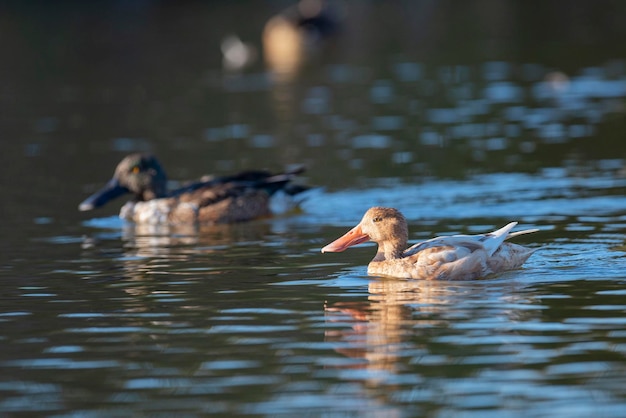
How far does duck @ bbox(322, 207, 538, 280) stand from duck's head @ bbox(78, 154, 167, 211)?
231 inches

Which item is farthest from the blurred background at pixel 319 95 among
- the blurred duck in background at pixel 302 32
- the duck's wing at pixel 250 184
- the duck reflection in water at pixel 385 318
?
the duck reflection in water at pixel 385 318

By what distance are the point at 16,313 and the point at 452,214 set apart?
6.06 meters

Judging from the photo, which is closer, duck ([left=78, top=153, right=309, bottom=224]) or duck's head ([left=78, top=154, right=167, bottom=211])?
duck ([left=78, top=153, right=309, bottom=224])

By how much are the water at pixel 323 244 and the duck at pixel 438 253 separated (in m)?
0.14

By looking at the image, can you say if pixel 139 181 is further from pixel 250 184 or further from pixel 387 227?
pixel 387 227

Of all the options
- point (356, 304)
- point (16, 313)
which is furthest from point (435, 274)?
point (16, 313)

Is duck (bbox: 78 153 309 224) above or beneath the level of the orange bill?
above

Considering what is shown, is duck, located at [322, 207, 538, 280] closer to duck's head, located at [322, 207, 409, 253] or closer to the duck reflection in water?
duck's head, located at [322, 207, 409, 253]

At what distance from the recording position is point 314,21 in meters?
43.9

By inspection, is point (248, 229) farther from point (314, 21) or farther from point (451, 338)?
point (314, 21)

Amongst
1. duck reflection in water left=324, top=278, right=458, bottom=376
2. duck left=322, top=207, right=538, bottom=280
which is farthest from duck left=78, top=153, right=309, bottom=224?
duck reflection in water left=324, top=278, right=458, bottom=376

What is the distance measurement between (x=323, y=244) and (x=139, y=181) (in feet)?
14.0

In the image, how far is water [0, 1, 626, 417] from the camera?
28.2 feet

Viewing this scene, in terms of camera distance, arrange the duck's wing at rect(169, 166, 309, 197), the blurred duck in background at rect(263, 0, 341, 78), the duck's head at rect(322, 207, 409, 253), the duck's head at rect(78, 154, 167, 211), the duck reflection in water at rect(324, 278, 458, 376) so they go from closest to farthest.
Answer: the duck reflection in water at rect(324, 278, 458, 376), the duck's head at rect(322, 207, 409, 253), the duck's wing at rect(169, 166, 309, 197), the duck's head at rect(78, 154, 167, 211), the blurred duck in background at rect(263, 0, 341, 78)
